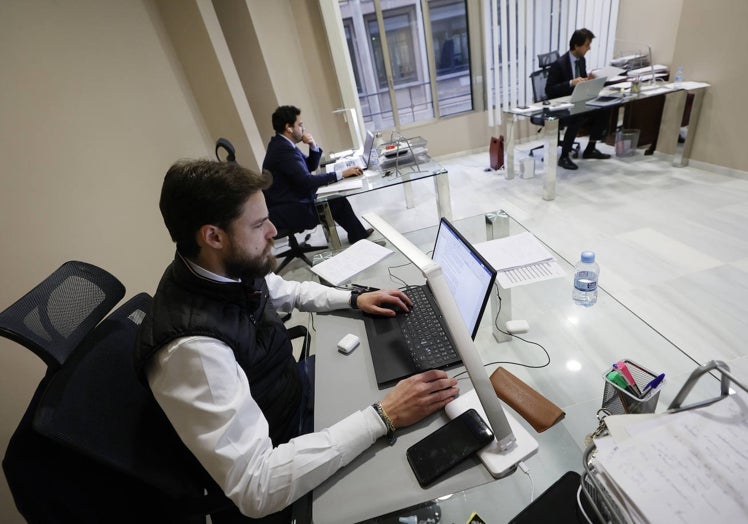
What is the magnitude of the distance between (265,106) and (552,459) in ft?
13.6

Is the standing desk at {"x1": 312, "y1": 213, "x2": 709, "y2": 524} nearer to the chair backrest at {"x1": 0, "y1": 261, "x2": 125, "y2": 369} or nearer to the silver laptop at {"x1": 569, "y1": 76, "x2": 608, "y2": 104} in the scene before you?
the chair backrest at {"x1": 0, "y1": 261, "x2": 125, "y2": 369}

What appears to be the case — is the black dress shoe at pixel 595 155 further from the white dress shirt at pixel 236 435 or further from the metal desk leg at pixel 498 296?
the white dress shirt at pixel 236 435

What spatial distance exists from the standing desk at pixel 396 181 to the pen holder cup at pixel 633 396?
1791 millimetres

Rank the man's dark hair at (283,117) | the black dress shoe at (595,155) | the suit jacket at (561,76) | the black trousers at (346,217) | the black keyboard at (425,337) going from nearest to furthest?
the black keyboard at (425,337), the man's dark hair at (283,117), the black trousers at (346,217), the suit jacket at (561,76), the black dress shoe at (595,155)

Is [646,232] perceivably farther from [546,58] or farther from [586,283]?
[546,58]

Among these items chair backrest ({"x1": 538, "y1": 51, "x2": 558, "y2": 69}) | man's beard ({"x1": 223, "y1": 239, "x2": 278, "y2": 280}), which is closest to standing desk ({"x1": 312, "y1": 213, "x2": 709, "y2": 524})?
man's beard ({"x1": 223, "y1": 239, "x2": 278, "y2": 280})

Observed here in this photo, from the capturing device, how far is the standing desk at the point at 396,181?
7.82 ft

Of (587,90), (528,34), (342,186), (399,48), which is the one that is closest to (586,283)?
(342,186)

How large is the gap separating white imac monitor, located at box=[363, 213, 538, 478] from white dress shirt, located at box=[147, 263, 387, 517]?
22 cm

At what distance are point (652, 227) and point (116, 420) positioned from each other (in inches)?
131

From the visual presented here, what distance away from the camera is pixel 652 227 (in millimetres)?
2578

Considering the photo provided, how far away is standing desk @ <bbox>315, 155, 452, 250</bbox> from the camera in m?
2.38

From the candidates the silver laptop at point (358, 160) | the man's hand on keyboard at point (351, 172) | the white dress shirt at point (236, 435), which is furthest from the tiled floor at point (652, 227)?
the white dress shirt at point (236, 435)

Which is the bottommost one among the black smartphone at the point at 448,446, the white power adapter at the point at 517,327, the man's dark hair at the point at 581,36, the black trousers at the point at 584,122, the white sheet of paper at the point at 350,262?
the black trousers at the point at 584,122
